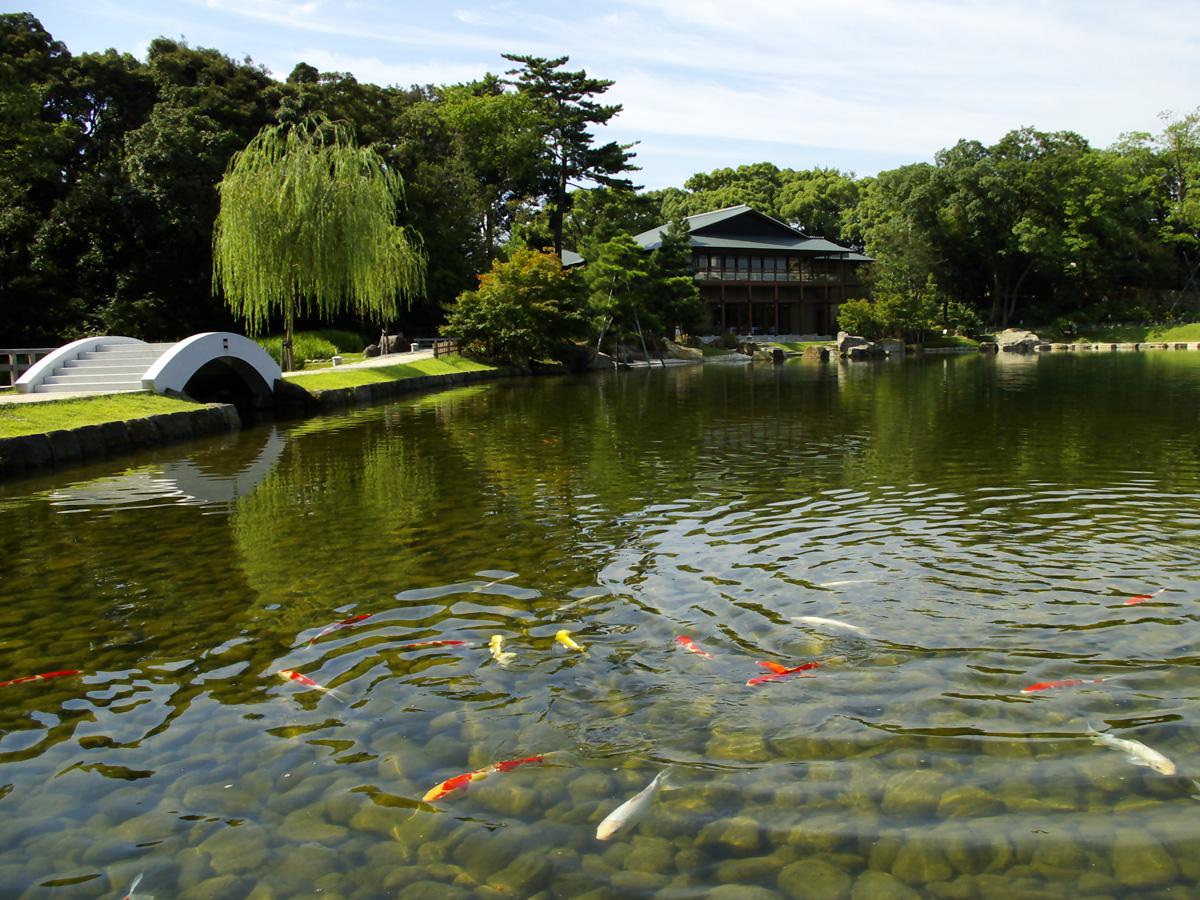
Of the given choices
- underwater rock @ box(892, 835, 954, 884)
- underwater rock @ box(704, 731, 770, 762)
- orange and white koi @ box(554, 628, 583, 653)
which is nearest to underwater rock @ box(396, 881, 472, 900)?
underwater rock @ box(704, 731, 770, 762)

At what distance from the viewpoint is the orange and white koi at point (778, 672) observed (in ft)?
15.6

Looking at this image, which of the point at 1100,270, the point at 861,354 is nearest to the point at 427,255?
the point at 861,354

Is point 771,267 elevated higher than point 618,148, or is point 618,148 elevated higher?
point 618,148

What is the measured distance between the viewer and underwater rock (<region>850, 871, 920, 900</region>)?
308cm

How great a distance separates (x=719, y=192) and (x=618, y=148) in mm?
31176

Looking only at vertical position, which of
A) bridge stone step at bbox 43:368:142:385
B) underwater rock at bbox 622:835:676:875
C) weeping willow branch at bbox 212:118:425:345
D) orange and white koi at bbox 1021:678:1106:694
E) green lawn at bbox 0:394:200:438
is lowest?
underwater rock at bbox 622:835:676:875

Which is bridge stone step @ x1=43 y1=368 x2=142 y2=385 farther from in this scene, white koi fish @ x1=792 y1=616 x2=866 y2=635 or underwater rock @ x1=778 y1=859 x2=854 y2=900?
underwater rock @ x1=778 y1=859 x2=854 y2=900

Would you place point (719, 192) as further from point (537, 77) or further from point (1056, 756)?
point (1056, 756)

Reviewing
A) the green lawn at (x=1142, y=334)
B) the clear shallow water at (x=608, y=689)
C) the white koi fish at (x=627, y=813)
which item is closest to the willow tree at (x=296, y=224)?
the clear shallow water at (x=608, y=689)

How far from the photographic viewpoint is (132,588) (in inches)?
271

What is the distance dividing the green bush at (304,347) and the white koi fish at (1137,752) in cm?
2834

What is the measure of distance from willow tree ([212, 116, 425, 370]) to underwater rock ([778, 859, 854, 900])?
23.9 m

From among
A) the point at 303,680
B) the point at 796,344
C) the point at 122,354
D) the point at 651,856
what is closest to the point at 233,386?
the point at 122,354

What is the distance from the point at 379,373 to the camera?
27.0 metres
